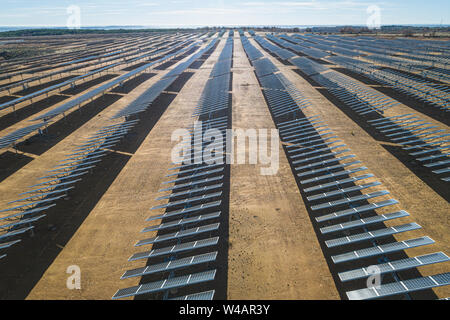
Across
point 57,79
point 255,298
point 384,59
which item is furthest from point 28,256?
point 384,59

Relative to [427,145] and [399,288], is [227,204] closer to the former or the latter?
[399,288]

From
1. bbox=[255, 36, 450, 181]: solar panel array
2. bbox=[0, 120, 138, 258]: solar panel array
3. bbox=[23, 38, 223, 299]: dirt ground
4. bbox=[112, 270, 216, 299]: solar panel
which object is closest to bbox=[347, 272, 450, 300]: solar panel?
bbox=[112, 270, 216, 299]: solar panel

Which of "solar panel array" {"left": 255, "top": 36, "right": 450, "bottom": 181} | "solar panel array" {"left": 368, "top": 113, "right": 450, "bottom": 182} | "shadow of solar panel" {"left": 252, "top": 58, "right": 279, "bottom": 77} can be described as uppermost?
"shadow of solar panel" {"left": 252, "top": 58, "right": 279, "bottom": 77}

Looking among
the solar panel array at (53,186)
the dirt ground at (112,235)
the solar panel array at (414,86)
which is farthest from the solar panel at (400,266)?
the solar panel array at (414,86)

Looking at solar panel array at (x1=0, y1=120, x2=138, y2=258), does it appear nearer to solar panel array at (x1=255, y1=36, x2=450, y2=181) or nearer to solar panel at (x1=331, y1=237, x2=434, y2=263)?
solar panel at (x1=331, y1=237, x2=434, y2=263)

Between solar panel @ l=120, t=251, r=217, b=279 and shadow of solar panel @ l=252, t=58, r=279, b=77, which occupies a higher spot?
shadow of solar panel @ l=252, t=58, r=279, b=77

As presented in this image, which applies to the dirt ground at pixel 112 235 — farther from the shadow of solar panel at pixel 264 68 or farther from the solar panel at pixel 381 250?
the shadow of solar panel at pixel 264 68

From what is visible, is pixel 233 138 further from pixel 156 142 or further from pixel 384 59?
pixel 384 59

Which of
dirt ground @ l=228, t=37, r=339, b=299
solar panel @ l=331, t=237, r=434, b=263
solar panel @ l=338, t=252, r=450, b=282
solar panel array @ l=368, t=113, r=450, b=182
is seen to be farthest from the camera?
solar panel array @ l=368, t=113, r=450, b=182
